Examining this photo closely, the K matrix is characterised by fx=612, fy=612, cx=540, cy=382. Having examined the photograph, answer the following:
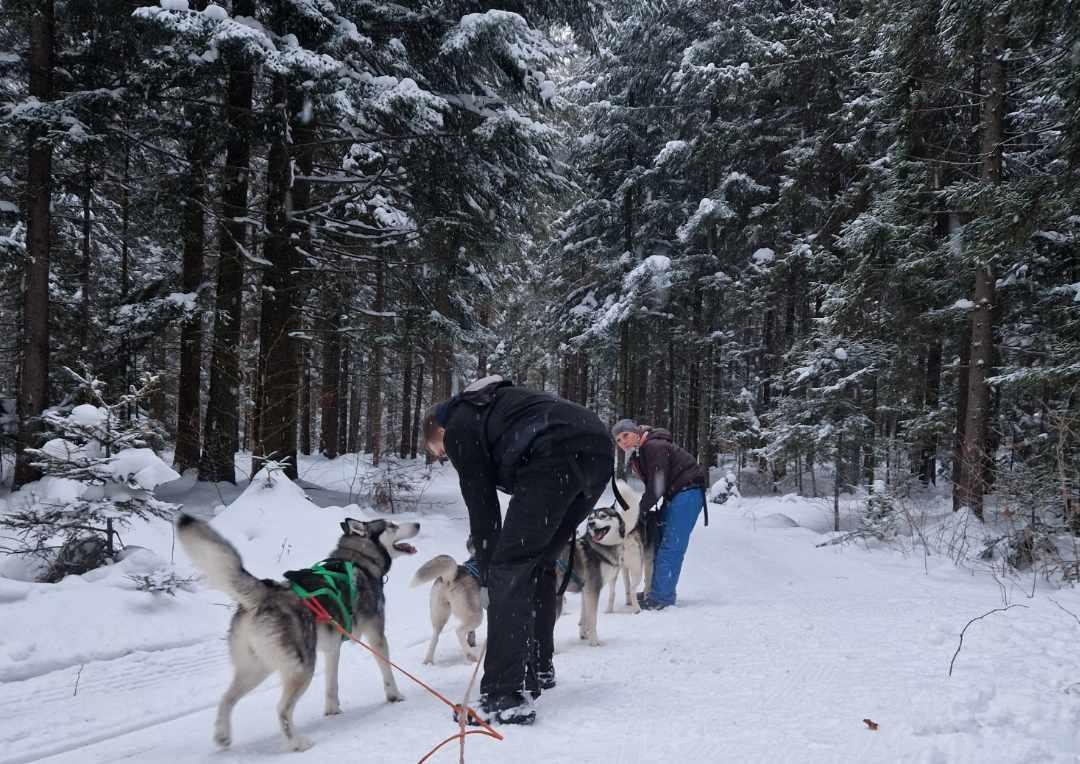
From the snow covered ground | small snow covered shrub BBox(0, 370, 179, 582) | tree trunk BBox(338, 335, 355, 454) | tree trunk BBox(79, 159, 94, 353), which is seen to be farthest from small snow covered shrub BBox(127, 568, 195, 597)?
tree trunk BBox(79, 159, 94, 353)

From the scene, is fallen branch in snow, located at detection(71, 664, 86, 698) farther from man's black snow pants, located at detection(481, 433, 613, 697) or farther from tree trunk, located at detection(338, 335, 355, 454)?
tree trunk, located at detection(338, 335, 355, 454)

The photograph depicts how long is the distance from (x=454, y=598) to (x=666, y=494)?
2.81m


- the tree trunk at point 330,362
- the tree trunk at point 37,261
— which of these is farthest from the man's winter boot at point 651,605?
the tree trunk at point 37,261

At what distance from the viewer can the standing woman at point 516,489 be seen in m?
3.15

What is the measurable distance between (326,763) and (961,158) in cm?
1480

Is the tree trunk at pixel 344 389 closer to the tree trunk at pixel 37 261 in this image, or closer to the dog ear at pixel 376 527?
the tree trunk at pixel 37 261

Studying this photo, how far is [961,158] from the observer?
12305 mm

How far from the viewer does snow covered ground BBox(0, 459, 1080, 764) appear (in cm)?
272

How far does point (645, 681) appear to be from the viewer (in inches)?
146

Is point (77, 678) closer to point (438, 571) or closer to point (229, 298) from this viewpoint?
point (438, 571)

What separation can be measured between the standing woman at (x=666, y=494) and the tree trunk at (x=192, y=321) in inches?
304

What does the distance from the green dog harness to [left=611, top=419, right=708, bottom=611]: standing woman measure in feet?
11.0

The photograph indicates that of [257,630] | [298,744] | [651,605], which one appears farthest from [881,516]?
[257,630]

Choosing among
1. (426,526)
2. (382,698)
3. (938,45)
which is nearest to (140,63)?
(426,526)
